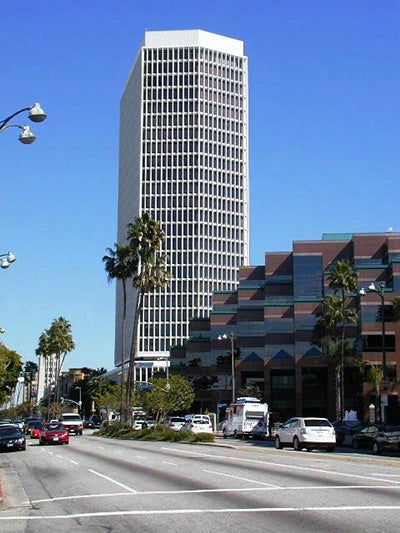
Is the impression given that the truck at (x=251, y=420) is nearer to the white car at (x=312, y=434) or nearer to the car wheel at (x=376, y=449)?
the white car at (x=312, y=434)

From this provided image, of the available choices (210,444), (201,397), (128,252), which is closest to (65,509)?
(210,444)

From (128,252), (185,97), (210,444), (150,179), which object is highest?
(185,97)

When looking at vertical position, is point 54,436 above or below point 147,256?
below

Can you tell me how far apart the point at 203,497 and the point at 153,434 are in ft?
122

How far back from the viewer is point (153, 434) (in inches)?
2041

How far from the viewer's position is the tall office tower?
501 ft

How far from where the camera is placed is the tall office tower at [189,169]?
153m

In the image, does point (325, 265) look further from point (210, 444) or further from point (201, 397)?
point (210, 444)

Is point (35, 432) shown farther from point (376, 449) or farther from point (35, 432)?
point (376, 449)

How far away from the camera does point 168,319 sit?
505 ft

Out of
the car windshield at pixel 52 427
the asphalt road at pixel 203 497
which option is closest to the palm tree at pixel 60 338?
the car windshield at pixel 52 427

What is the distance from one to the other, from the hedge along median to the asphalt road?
20372 mm

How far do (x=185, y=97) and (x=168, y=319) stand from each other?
150 ft

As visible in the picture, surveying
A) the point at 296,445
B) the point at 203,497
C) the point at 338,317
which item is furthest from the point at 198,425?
the point at 203,497
